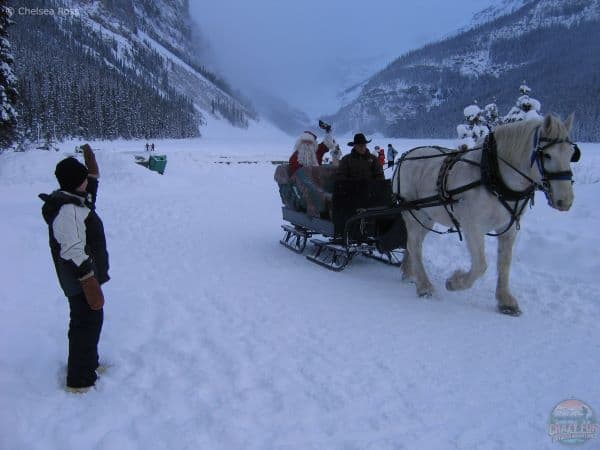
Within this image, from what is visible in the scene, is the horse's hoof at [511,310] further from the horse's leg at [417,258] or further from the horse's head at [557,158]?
the horse's head at [557,158]

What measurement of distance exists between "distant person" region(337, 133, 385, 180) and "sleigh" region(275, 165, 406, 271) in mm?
125

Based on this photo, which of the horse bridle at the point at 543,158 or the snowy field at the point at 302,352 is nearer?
the snowy field at the point at 302,352

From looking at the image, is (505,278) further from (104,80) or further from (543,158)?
(104,80)

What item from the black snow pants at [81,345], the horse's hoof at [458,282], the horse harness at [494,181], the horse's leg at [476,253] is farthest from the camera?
the horse's hoof at [458,282]

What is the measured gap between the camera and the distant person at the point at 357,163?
6.68m

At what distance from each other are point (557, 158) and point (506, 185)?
58cm

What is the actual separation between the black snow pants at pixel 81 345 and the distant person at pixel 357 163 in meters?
4.23

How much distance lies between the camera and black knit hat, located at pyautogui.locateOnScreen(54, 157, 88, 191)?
314cm

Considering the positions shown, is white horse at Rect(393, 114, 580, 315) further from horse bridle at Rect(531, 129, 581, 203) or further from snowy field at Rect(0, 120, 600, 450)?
snowy field at Rect(0, 120, 600, 450)

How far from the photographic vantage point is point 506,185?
14.4 ft

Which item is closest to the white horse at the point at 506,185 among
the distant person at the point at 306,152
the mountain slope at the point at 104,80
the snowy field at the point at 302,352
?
the snowy field at the point at 302,352

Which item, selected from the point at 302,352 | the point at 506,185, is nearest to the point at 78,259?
the point at 302,352

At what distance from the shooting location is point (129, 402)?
318cm

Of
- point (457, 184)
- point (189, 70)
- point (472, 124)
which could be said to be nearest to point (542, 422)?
point (457, 184)
